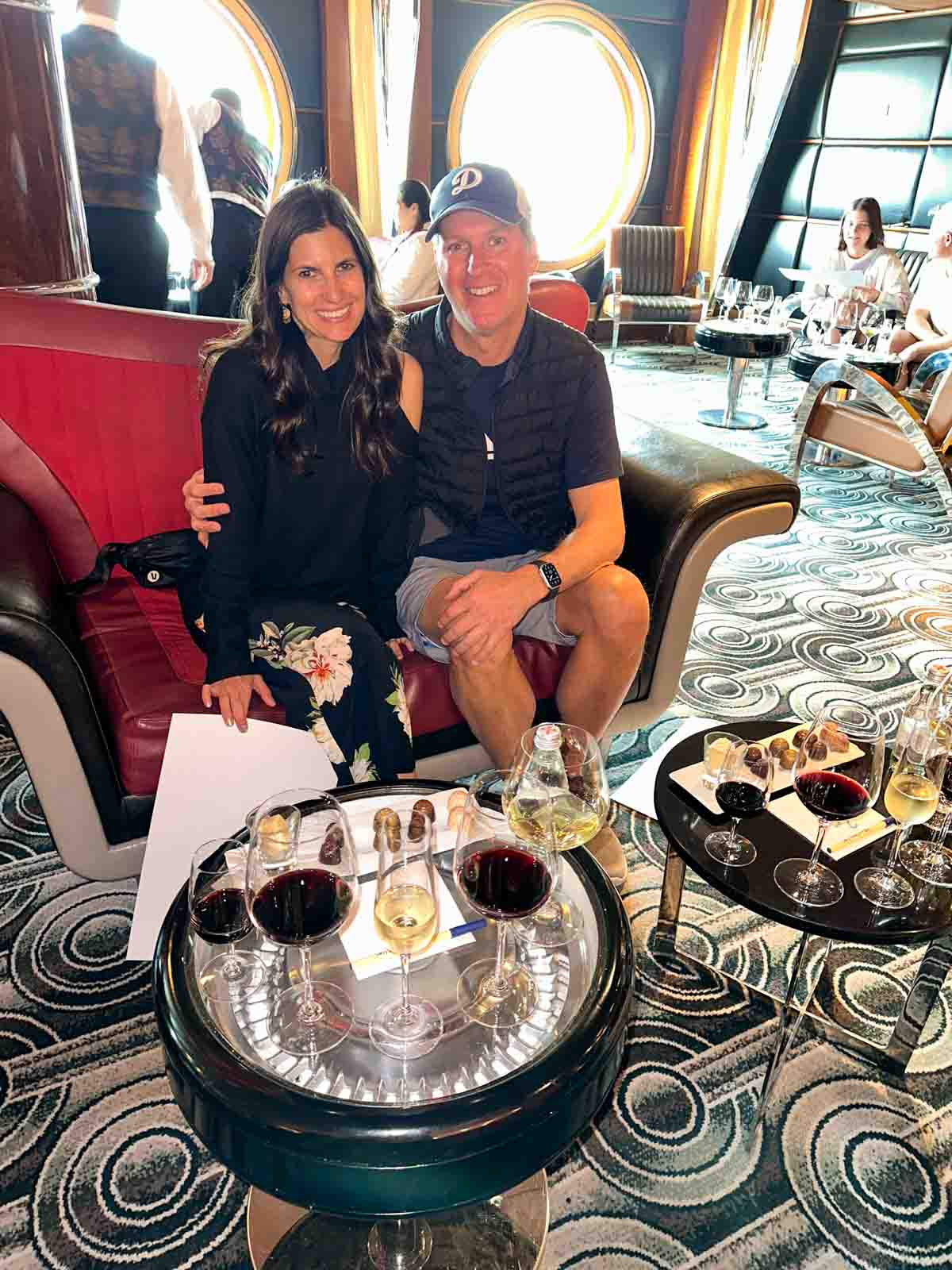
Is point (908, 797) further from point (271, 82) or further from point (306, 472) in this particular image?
point (271, 82)

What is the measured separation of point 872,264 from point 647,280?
2237 mm

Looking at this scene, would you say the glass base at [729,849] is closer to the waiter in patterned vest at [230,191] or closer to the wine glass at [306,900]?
the wine glass at [306,900]

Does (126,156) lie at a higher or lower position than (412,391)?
higher

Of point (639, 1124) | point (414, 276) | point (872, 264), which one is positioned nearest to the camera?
point (639, 1124)

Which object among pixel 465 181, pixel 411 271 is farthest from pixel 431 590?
pixel 411 271

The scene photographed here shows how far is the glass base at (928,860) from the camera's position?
1401 millimetres

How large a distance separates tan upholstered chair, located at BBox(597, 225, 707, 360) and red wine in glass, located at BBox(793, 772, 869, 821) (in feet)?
19.6

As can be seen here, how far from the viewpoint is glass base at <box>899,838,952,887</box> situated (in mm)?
1401

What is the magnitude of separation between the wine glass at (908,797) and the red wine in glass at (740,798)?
0.60 feet

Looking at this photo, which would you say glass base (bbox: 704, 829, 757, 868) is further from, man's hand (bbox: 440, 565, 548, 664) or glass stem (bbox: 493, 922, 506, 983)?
man's hand (bbox: 440, 565, 548, 664)

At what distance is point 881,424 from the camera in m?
3.91

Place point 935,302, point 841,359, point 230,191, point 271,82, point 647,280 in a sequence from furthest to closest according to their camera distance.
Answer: point 647,280, point 271,82, point 935,302, point 841,359, point 230,191

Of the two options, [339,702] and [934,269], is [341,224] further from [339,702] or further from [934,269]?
[934,269]

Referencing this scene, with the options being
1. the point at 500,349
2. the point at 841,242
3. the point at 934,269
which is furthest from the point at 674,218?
the point at 500,349
